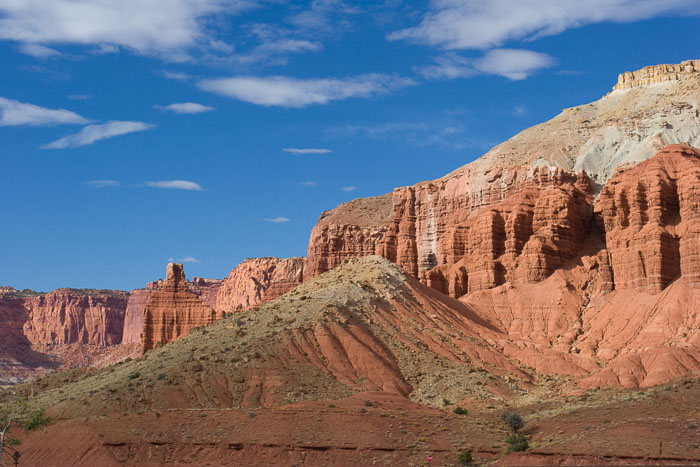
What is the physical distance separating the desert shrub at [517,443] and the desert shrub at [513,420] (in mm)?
2782

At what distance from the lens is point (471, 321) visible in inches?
3932

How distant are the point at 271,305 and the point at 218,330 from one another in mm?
8171

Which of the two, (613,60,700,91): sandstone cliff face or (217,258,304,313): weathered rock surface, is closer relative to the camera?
(613,60,700,91): sandstone cliff face

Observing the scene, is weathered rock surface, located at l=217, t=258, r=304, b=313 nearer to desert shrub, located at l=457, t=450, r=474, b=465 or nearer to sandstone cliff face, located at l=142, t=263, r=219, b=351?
sandstone cliff face, located at l=142, t=263, r=219, b=351

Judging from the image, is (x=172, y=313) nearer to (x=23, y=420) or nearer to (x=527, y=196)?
(x=527, y=196)

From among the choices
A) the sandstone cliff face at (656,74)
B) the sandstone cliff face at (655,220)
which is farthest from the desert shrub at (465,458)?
the sandstone cliff face at (656,74)

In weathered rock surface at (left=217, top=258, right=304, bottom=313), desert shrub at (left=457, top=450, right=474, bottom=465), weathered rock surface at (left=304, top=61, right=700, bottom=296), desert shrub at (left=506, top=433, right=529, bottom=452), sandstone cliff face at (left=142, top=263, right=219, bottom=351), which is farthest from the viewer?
weathered rock surface at (left=217, top=258, right=304, bottom=313)

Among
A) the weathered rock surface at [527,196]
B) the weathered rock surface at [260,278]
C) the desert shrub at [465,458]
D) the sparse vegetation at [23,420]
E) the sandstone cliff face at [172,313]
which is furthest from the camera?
the weathered rock surface at [260,278]

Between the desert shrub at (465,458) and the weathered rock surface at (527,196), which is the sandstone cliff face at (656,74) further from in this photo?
the desert shrub at (465,458)

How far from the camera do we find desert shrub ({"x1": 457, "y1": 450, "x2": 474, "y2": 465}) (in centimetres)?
5941

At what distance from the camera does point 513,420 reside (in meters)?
66.4

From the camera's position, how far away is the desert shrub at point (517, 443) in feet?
196

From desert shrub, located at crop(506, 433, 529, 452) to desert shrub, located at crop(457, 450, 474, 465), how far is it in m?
2.24

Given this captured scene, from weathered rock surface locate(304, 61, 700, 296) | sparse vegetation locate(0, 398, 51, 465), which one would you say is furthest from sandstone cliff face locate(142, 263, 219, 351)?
sparse vegetation locate(0, 398, 51, 465)
